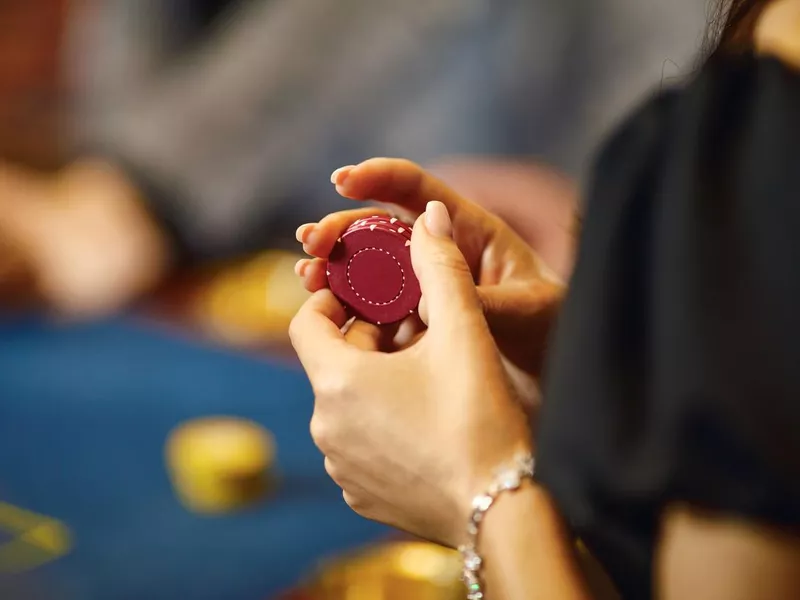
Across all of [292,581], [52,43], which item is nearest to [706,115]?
[292,581]

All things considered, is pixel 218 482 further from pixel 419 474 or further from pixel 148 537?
pixel 419 474

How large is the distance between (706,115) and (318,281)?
0.25m

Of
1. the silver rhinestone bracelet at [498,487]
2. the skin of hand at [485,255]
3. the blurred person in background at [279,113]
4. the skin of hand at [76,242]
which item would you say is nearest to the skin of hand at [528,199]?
the skin of hand at [485,255]

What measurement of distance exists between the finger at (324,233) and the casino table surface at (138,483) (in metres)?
0.31

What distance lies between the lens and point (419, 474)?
0.40 meters

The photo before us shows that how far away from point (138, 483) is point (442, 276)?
0.50 meters

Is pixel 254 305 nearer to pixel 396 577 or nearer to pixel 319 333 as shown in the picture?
pixel 396 577

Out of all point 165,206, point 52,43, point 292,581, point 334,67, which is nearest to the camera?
point 292,581

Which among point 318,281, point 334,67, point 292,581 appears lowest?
point 292,581

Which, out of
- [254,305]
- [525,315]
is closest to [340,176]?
[525,315]

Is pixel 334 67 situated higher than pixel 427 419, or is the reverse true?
pixel 334 67

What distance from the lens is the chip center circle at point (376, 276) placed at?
465 millimetres

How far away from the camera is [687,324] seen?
0.94ft

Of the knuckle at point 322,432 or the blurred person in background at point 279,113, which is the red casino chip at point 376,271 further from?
the blurred person in background at point 279,113
